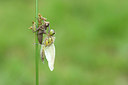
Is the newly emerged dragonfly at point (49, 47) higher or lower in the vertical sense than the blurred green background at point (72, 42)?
higher

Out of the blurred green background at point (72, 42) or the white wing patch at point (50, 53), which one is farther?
the blurred green background at point (72, 42)

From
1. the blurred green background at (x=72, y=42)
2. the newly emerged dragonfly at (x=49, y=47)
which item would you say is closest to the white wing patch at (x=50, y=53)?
the newly emerged dragonfly at (x=49, y=47)

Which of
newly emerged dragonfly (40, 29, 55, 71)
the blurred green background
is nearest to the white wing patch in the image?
newly emerged dragonfly (40, 29, 55, 71)

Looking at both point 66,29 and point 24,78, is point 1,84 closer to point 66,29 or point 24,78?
point 24,78

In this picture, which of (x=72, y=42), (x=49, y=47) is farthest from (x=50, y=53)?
(x=72, y=42)

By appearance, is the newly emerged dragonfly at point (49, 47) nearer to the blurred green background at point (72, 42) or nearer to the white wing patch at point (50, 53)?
the white wing patch at point (50, 53)

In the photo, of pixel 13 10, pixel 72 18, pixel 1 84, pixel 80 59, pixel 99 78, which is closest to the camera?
pixel 1 84

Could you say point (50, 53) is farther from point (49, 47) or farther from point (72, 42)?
point (72, 42)

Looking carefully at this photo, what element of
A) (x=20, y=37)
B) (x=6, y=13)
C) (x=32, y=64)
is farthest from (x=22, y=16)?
(x=32, y=64)

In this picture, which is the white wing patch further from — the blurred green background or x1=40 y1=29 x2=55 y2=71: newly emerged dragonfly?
the blurred green background
